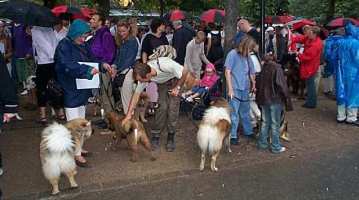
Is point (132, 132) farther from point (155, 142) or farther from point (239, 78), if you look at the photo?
point (239, 78)

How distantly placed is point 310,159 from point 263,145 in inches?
30.5

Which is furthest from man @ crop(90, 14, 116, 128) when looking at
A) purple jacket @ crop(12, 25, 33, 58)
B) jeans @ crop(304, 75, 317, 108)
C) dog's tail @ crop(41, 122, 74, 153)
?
jeans @ crop(304, 75, 317, 108)

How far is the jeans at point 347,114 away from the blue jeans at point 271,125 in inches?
86.1

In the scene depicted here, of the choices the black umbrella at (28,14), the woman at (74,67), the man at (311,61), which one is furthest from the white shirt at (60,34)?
the man at (311,61)

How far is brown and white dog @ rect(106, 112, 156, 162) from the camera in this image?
20.4ft

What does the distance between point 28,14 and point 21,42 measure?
3.63 metres

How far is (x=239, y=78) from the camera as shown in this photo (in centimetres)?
691

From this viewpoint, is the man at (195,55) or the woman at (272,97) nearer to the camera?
the woman at (272,97)

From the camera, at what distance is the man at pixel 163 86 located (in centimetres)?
612

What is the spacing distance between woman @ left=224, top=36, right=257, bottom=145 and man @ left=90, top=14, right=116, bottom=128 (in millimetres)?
2124

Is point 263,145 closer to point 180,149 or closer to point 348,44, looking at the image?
point 180,149

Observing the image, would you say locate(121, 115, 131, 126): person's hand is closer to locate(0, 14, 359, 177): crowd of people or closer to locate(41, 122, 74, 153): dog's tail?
locate(0, 14, 359, 177): crowd of people

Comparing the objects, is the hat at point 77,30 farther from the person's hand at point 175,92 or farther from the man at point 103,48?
the man at point 103,48

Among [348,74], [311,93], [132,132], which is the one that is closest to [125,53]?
[132,132]
